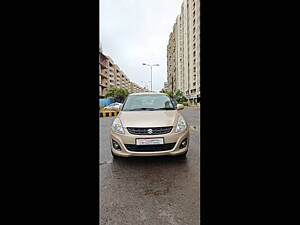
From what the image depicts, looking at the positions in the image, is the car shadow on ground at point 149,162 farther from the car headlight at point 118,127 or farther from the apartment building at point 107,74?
the apartment building at point 107,74

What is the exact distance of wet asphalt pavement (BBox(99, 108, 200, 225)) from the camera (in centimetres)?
175

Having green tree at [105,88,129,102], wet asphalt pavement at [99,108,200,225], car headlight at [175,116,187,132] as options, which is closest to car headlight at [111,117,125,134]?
wet asphalt pavement at [99,108,200,225]

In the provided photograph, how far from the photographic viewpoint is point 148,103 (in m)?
4.18

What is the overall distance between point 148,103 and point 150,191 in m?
2.25

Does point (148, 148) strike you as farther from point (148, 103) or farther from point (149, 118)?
point (148, 103)

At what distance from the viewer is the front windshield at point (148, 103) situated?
13.1ft

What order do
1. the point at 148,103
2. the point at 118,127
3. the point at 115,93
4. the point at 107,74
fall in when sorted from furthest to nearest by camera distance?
1. the point at 107,74
2. the point at 115,93
3. the point at 148,103
4. the point at 118,127

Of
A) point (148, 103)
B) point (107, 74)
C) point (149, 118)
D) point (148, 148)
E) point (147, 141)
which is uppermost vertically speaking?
point (107, 74)

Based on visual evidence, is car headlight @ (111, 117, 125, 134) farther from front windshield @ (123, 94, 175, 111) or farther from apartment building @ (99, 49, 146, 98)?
apartment building @ (99, 49, 146, 98)

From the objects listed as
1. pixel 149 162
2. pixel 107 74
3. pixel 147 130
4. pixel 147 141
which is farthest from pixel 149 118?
pixel 107 74

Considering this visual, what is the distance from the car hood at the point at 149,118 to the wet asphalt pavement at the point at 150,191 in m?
0.77
